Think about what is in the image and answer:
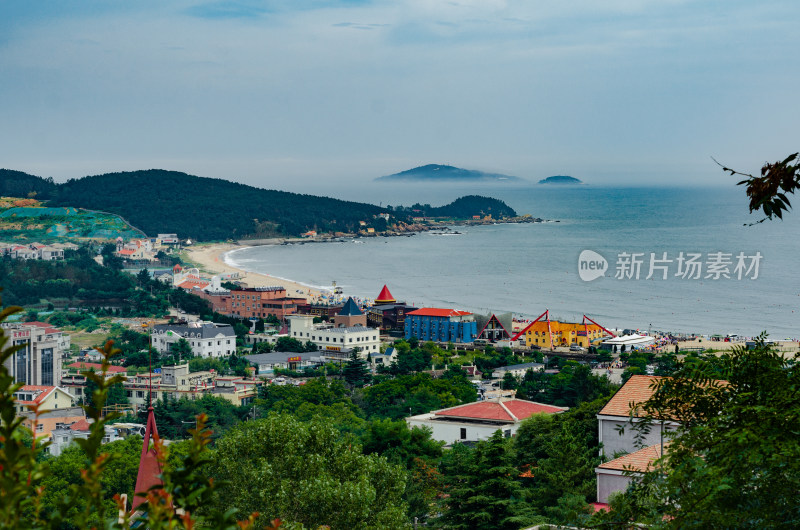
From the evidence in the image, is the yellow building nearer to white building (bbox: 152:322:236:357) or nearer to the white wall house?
white building (bbox: 152:322:236:357)

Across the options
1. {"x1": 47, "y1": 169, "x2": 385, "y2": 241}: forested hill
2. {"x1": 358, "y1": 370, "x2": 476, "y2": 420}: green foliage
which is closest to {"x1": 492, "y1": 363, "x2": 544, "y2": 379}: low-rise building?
{"x1": 358, "y1": 370, "x2": 476, "y2": 420}: green foliage

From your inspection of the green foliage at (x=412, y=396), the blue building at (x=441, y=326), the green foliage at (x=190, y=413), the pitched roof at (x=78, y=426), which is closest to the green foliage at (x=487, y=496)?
the green foliage at (x=412, y=396)

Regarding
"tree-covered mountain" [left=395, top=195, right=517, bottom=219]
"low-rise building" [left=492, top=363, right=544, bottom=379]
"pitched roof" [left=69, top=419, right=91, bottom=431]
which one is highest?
"tree-covered mountain" [left=395, top=195, right=517, bottom=219]

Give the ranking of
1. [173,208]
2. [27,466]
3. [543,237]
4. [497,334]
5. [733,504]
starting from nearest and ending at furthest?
[27,466] < [733,504] < [497,334] < [543,237] < [173,208]

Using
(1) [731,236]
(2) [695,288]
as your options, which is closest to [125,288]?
(2) [695,288]

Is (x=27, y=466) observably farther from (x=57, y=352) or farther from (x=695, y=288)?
(x=695, y=288)

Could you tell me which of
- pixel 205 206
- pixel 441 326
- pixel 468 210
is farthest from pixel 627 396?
pixel 468 210
